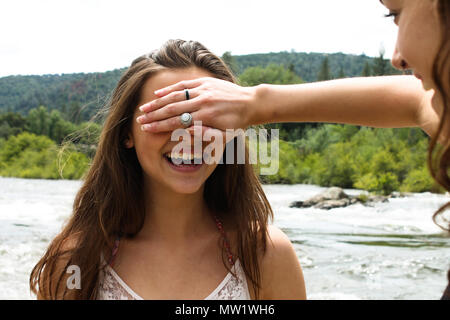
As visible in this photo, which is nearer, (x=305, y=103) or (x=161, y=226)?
(x=305, y=103)

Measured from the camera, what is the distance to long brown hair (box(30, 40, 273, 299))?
1.99 m

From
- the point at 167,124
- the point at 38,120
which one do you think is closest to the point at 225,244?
the point at 167,124

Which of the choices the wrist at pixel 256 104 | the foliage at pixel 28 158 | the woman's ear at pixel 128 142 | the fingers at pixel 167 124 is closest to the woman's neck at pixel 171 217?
the woman's ear at pixel 128 142

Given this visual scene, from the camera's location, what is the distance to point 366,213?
1611 centimetres

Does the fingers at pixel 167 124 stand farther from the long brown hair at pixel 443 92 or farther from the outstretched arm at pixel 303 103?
the long brown hair at pixel 443 92

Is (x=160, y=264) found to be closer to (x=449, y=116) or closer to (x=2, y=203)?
(x=449, y=116)

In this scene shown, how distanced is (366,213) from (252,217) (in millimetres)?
14803

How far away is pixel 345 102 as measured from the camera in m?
1.52

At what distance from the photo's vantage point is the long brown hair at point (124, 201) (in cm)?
199

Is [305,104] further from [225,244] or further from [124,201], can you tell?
[124,201]

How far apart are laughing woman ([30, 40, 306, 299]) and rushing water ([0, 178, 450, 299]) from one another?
7154 mm

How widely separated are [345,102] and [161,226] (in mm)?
1005

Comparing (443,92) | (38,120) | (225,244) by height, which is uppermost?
(443,92)

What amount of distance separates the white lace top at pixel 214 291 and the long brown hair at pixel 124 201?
0.09 feet
